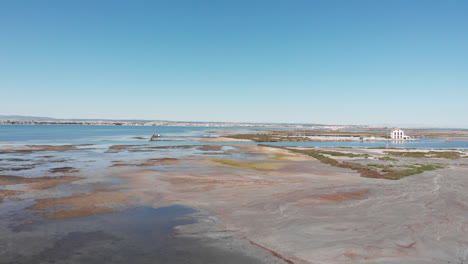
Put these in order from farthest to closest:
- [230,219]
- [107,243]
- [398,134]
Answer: [398,134] < [230,219] < [107,243]

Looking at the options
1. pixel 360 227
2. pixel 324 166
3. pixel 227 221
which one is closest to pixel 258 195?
pixel 227 221

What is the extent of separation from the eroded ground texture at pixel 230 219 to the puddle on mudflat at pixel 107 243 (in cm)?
4

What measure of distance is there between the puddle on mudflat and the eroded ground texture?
40mm

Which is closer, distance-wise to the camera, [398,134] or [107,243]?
[107,243]

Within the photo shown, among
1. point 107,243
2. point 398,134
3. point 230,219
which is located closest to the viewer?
point 107,243

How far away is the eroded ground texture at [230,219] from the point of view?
11.4 meters

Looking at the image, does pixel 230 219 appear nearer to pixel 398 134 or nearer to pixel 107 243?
pixel 107 243

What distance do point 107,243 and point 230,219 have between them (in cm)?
580

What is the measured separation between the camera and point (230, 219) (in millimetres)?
15484

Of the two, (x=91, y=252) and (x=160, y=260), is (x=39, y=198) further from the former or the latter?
(x=160, y=260)

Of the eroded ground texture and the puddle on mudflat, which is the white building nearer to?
the eroded ground texture

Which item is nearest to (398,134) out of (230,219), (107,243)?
(230,219)

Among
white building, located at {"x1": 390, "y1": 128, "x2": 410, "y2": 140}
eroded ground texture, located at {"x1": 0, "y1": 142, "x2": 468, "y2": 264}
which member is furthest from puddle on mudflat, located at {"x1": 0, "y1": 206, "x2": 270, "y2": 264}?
white building, located at {"x1": 390, "y1": 128, "x2": 410, "y2": 140}

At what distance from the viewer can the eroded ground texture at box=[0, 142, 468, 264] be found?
11391 mm
